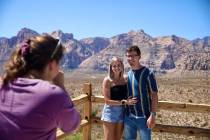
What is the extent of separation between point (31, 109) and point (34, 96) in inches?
2.1

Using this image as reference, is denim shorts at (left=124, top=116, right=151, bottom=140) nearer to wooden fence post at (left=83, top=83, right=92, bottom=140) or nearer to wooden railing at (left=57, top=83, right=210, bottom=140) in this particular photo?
wooden railing at (left=57, top=83, right=210, bottom=140)

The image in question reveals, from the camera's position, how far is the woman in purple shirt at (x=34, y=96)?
66.0 inches

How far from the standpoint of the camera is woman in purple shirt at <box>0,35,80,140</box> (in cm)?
168

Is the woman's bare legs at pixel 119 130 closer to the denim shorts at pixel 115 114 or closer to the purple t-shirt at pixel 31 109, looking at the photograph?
the denim shorts at pixel 115 114

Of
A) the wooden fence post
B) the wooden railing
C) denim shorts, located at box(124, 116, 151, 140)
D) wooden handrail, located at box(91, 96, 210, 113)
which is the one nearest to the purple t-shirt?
denim shorts, located at box(124, 116, 151, 140)

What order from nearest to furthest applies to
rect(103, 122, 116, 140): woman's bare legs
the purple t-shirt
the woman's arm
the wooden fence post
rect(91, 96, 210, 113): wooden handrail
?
the purple t-shirt, the woman's arm, rect(103, 122, 116, 140): woman's bare legs, rect(91, 96, 210, 113): wooden handrail, the wooden fence post

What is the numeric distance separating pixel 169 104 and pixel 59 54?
3797 mm

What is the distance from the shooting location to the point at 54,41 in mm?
1783

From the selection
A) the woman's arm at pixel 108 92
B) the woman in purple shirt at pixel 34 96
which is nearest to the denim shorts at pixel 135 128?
the woman's arm at pixel 108 92

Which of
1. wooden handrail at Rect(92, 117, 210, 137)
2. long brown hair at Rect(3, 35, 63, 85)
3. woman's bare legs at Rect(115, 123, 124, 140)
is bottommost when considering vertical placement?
wooden handrail at Rect(92, 117, 210, 137)

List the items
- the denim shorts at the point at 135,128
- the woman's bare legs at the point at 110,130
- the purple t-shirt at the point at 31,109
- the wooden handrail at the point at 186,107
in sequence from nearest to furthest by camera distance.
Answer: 1. the purple t-shirt at the point at 31,109
2. the denim shorts at the point at 135,128
3. the woman's bare legs at the point at 110,130
4. the wooden handrail at the point at 186,107

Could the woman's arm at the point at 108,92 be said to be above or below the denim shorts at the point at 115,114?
above

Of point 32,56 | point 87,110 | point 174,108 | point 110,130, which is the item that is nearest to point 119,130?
point 110,130

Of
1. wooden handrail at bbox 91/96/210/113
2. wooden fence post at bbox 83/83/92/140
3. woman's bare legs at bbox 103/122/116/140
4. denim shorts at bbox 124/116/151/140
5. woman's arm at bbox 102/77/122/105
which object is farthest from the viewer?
wooden fence post at bbox 83/83/92/140
